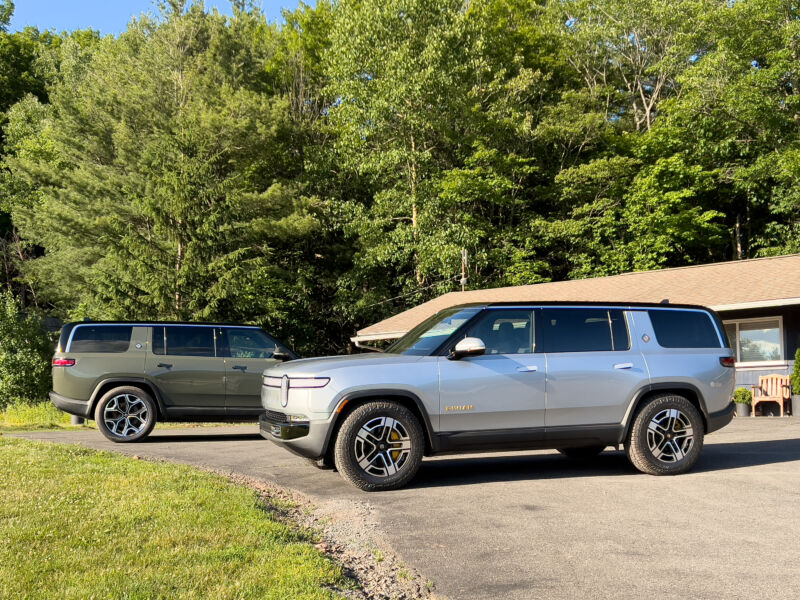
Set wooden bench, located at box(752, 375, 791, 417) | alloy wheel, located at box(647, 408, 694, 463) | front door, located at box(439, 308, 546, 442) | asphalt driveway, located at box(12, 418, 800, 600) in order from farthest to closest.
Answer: wooden bench, located at box(752, 375, 791, 417) < alloy wheel, located at box(647, 408, 694, 463) < front door, located at box(439, 308, 546, 442) < asphalt driveway, located at box(12, 418, 800, 600)

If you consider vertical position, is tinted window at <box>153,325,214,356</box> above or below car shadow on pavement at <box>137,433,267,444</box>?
above

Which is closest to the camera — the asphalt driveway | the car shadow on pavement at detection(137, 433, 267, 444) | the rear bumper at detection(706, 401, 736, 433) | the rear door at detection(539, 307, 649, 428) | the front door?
the asphalt driveway

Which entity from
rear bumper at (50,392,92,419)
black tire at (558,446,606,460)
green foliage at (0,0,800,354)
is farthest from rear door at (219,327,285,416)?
green foliage at (0,0,800,354)

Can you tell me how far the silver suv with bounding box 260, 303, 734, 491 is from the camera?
8000 mm

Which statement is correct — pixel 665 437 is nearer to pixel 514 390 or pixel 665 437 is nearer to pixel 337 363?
pixel 514 390

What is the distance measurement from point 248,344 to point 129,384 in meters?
2.12

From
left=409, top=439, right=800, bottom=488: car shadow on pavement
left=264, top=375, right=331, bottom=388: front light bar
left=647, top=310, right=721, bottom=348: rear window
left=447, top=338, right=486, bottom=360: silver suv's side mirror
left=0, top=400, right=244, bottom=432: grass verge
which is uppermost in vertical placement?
left=647, top=310, right=721, bottom=348: rear window

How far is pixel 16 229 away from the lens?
52.3 m

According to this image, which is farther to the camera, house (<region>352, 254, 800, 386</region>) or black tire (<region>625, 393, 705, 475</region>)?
house (<region>352, 254, 800, 386</region>)

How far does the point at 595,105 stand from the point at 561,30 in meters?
4.18

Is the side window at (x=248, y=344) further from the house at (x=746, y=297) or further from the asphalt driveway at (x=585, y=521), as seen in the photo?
the house at (x=746, y=297)

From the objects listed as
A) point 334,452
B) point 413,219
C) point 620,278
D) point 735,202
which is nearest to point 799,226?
point 735,202

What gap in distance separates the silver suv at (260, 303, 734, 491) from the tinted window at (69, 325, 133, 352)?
542 centimetres

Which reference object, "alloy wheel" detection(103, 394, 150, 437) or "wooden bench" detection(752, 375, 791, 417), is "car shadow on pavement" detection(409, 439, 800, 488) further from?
"wooden bench" detection(752, 375, 791, 417)
